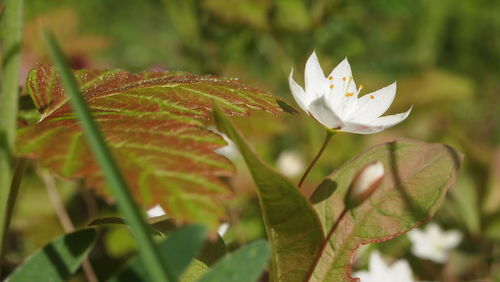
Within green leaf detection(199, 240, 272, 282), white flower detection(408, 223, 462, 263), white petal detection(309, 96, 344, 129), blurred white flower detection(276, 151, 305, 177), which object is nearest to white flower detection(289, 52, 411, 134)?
white petal detection(309, 96, 344, 129)

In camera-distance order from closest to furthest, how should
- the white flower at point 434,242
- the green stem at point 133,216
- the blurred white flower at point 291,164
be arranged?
1. the green stem at point 133,216
2. the white flower at point 434,242
3. the blurred white flower at point 291,164

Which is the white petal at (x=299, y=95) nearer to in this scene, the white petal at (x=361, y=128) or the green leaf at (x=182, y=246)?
the white petal at (x=361, y=128)

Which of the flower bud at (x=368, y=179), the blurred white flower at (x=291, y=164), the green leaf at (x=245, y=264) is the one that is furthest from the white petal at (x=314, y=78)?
the blurred white flower at (x=291, y=164)

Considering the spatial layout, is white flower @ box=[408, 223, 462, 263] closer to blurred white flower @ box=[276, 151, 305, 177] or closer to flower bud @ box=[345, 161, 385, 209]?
blurred white flower @ box=[276, 151, 305, 177]

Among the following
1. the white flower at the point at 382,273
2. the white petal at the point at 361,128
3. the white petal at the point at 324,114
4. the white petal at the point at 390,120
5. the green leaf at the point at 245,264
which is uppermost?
the white petal at the point at 324,114

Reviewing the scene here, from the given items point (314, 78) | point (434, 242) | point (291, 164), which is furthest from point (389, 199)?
point (291, 164)

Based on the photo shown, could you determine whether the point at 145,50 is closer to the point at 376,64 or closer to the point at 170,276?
the point at 376,64

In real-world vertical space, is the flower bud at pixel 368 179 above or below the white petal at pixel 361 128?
below
